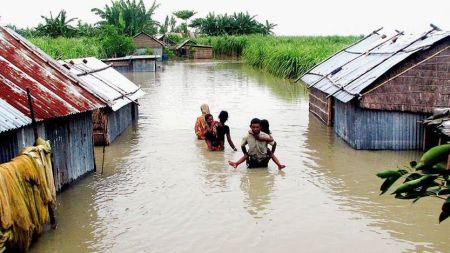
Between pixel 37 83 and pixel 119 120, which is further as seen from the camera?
pixel 119 120

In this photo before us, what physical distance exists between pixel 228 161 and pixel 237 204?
2621 millimetres

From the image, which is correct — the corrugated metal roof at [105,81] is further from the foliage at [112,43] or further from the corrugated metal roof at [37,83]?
the foliage at [112,43]

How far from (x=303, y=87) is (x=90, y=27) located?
27.7 metres

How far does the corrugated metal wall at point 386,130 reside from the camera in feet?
36.3

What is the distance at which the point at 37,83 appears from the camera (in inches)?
317

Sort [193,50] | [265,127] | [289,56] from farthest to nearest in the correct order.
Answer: [193,50]
[289,56]
[265,127]

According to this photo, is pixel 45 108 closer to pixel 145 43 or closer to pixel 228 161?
pixel 228 161

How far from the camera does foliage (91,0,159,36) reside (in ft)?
151

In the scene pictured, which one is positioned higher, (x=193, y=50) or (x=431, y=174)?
(x=193, y=50)

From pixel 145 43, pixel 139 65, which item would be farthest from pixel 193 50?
pixel 139 65

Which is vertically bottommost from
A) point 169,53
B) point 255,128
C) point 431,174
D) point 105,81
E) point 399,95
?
Result: point 255,128

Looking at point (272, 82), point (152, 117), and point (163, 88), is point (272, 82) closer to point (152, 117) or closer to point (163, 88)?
point (163, 88)

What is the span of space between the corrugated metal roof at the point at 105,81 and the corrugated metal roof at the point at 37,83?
7.92 feet

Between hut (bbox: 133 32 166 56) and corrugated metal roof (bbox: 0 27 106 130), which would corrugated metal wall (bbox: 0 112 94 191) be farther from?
hut (bbox: 133 32 166 56)
